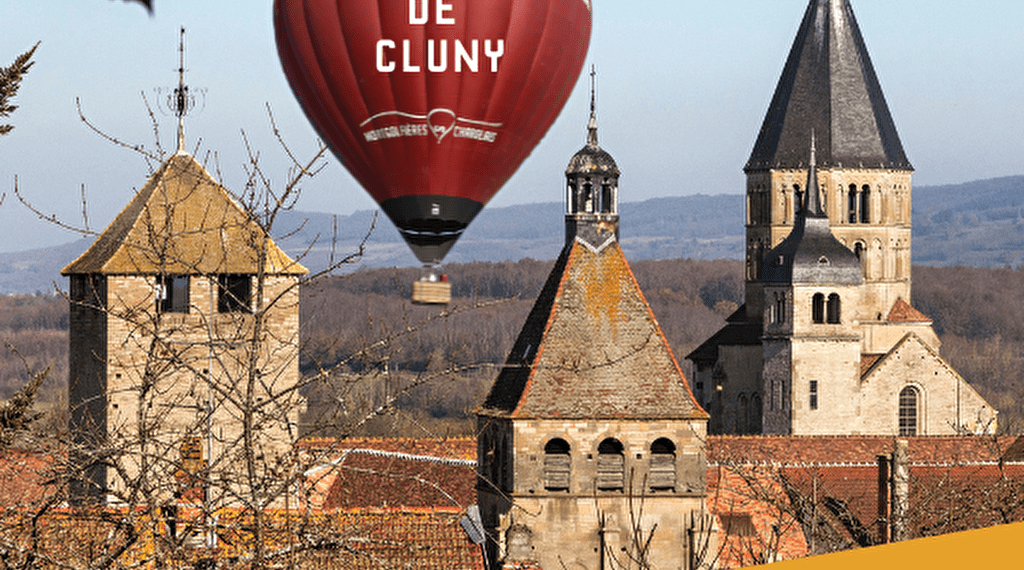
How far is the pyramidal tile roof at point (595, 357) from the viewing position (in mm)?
36062

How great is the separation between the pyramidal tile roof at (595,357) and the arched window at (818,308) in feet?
102

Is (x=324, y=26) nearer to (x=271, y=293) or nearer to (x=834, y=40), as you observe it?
(x=271, y=293)

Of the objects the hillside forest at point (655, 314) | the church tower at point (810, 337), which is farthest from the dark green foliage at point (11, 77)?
the hillside forest at point (655, 314)

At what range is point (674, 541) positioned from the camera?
35219mm

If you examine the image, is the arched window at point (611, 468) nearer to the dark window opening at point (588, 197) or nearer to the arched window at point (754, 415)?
the dark window opening at point (588, 197)

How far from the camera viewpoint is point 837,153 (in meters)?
73.2

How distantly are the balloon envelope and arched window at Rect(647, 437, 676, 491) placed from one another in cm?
1639

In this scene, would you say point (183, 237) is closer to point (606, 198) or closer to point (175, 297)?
point (175, 297)

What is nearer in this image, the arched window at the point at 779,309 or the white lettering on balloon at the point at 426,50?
the white lettering on balloon at the point at 426,50

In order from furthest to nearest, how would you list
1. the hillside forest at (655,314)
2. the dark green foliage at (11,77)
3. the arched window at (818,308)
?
the hillside forest at (655,314)
the arched window at (818,308)
the dark green foliage at (11,77)

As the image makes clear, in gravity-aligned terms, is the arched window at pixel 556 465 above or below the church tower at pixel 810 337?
below

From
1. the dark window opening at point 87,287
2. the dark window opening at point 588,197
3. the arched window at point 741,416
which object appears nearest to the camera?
the dark window opening at point 87,287

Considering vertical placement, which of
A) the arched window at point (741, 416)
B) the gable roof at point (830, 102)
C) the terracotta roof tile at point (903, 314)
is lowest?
the arched window at point (741, 416)

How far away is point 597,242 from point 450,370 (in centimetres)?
2113
